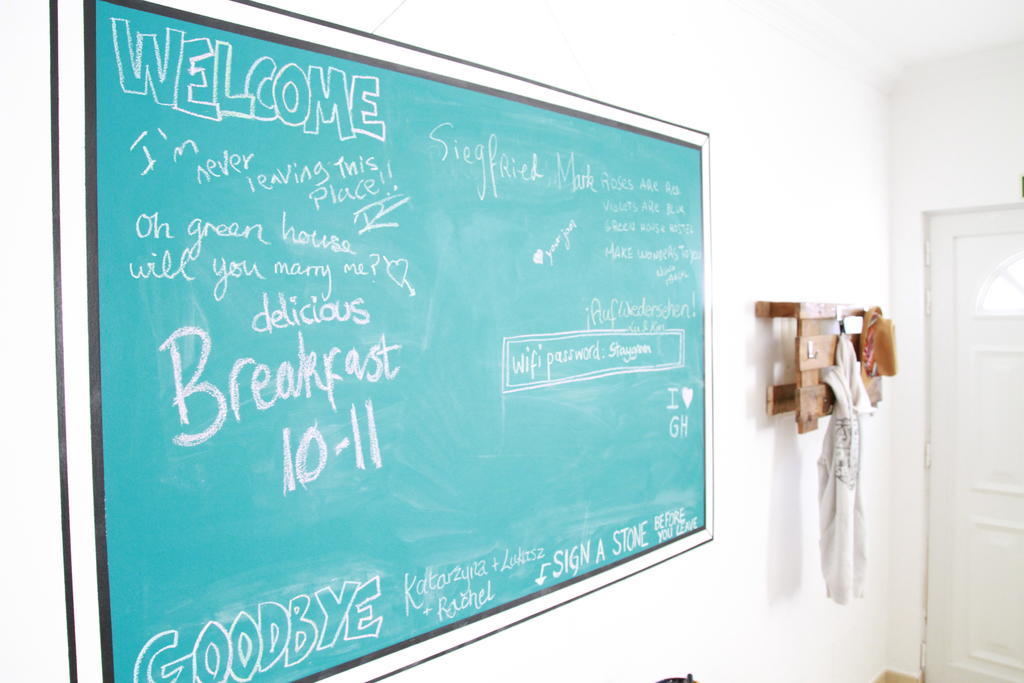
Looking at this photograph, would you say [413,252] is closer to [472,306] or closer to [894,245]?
[472,306]

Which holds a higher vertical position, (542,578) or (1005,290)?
(1005,290)

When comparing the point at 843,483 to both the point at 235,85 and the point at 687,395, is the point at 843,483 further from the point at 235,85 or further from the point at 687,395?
the point at 235,85

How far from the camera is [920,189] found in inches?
114

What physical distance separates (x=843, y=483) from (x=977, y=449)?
3.78 feet

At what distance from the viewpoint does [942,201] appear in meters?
2.85

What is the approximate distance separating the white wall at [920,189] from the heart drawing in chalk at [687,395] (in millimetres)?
1850

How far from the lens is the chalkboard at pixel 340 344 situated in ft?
2.83

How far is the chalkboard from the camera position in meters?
0.86

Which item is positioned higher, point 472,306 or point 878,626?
point 472,306

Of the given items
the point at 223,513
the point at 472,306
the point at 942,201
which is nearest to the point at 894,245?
the point at 942,201

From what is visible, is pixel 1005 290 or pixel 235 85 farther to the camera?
pixel 1005 290

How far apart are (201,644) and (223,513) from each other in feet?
0.63

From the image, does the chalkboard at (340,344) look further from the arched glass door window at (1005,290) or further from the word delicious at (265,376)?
the arched glass door window at (1005,290)

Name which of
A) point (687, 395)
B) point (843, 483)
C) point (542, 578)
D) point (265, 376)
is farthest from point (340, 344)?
point (843, 483)
